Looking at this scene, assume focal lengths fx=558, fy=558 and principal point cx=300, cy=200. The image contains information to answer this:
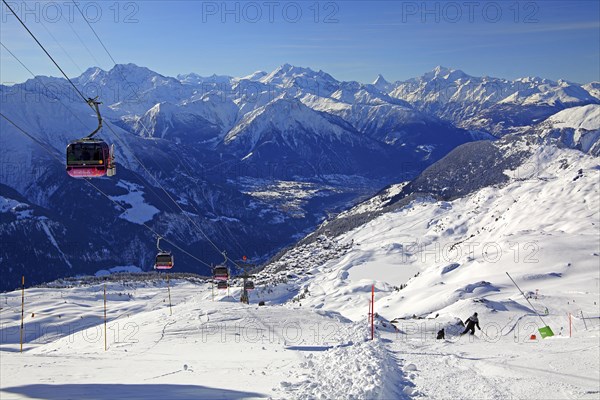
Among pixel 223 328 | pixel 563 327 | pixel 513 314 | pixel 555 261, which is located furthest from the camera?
pixel 555 261

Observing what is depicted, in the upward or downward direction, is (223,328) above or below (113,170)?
below

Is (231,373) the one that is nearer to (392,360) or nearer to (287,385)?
(287,385)

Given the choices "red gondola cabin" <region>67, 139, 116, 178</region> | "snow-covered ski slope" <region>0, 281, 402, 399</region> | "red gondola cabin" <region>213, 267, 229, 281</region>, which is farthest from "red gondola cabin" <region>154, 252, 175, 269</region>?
"red gondola cabin" <region>67, 139, 116, 178</region>

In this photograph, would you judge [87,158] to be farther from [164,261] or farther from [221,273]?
[221,273]

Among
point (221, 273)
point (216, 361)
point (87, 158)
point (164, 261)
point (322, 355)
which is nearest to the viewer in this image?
point (87, 158)

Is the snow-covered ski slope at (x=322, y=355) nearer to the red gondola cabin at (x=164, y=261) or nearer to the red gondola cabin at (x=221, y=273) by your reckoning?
the red gondola cabin at (x=164, y=261)

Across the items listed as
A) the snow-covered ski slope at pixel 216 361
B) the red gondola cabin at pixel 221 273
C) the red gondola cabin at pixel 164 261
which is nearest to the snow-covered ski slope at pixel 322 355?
the snow-covered ski slope at pixel 216 361

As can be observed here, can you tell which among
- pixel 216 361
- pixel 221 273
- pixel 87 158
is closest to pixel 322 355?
pixel 216 361

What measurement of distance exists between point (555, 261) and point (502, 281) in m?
14.4

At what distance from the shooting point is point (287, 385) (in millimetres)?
15867

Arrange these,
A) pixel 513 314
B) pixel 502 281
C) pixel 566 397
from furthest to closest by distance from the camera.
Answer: pixel 502 281 → pixel 513 314 → pixel 566 397

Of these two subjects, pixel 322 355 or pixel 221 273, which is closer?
pixel 322 355

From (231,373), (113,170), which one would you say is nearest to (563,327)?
(231,373)

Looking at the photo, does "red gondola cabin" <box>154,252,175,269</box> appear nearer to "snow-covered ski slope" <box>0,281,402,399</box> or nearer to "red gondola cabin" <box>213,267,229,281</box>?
"snow-covered ski slope" <box>0,281,402,399</box>
